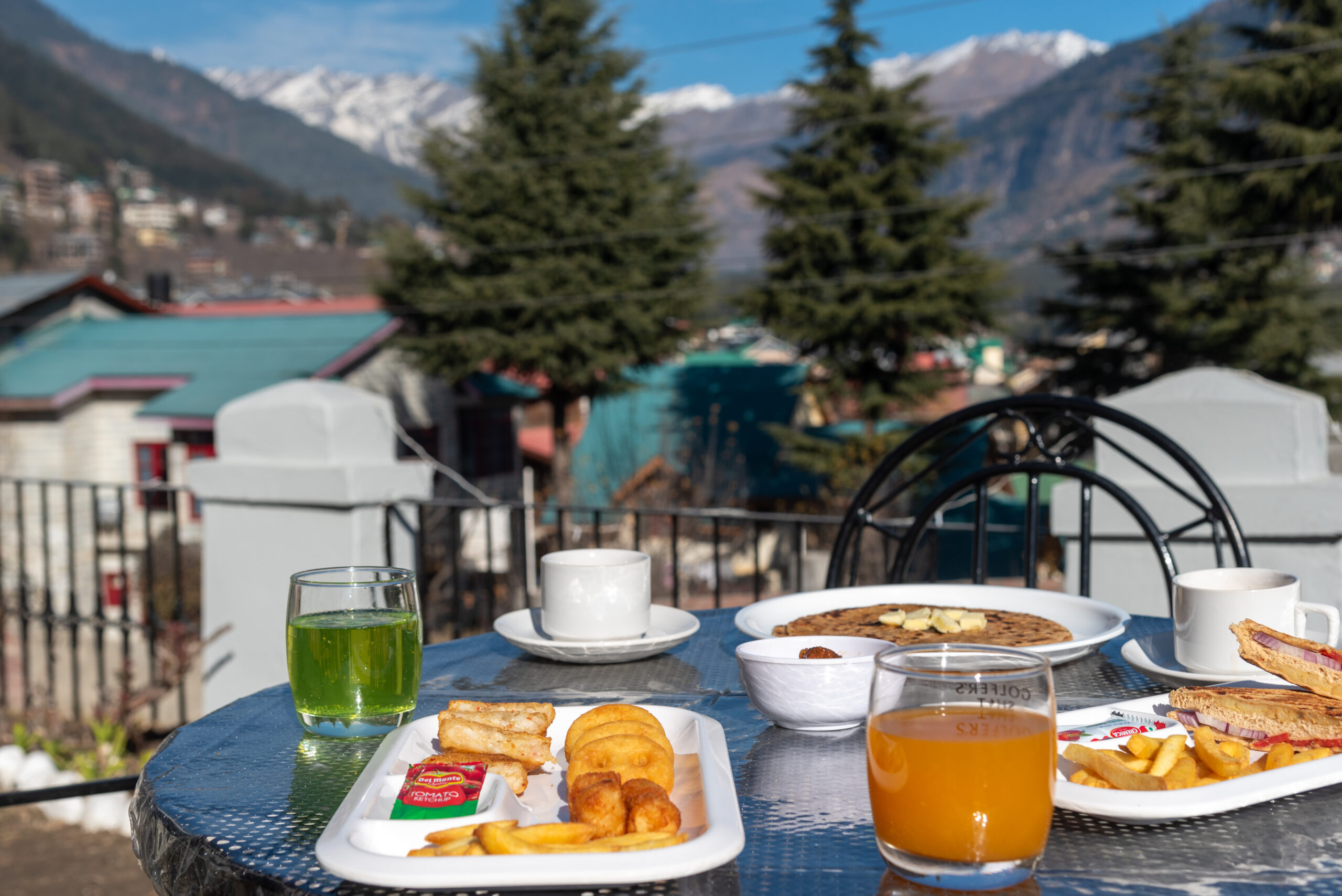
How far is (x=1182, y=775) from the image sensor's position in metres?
0.82

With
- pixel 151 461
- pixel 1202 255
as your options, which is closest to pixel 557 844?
pixel 151 461

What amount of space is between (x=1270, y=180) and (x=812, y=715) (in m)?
20.8

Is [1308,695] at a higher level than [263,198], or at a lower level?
lower

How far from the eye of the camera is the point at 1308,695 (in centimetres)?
97

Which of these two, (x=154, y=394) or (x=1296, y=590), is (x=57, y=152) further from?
(x=1296, y=590)

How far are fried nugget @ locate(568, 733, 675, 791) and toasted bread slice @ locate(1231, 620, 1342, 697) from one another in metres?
0.56

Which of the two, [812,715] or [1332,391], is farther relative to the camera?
[1332,391]

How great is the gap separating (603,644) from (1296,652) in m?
0.76

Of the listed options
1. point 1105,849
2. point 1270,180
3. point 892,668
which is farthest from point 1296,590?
point 1270,180

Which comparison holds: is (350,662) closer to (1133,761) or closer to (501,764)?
(501,764)

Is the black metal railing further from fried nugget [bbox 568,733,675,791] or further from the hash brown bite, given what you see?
fried nugget [bbox 568,733,675,791]

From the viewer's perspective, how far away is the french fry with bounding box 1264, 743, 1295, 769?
854 mm

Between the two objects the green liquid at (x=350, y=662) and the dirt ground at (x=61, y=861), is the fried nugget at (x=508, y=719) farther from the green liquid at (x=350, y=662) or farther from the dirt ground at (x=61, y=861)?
the dirt ground at (x=61, y=861)

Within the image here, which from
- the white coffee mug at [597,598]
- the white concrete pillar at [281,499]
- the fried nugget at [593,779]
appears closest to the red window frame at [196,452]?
the white concrete pillar at [281,499]
